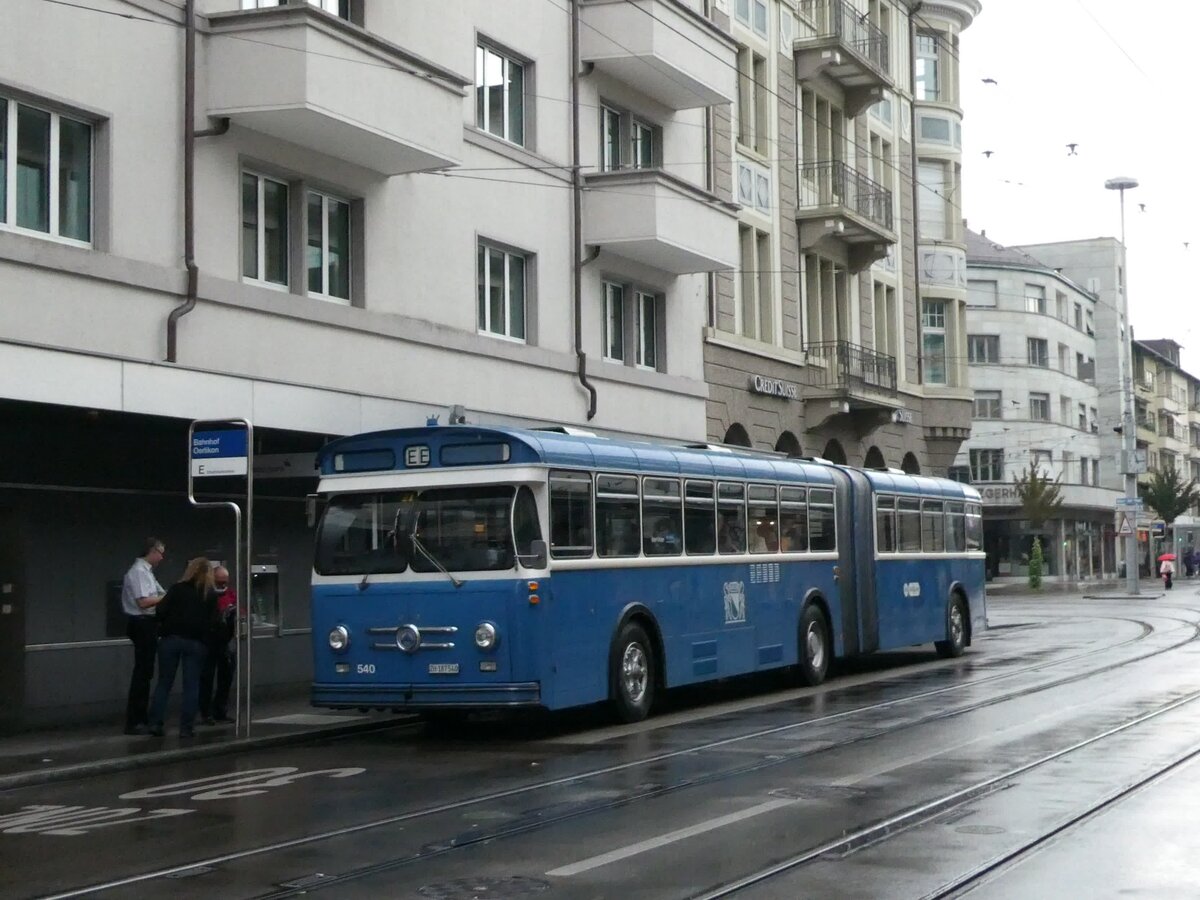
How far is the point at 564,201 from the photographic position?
997 inches

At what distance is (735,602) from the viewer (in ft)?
63.9

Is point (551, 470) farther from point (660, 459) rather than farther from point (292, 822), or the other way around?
point (292, 822)

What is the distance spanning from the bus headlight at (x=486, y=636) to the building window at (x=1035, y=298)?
220 ft

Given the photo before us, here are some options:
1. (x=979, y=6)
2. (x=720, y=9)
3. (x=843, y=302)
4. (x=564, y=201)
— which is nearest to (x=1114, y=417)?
(x=979, y=6)

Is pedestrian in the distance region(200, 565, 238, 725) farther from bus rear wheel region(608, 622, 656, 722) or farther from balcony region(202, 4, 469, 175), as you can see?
balcony region(202, 4, 469, 175)

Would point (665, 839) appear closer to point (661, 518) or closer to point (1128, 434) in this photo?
point (661, 518)

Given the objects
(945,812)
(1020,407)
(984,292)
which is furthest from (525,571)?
(1020,407)

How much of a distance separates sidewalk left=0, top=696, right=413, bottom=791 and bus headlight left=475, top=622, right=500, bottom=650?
88.3 inches

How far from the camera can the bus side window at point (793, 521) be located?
68.7 feet

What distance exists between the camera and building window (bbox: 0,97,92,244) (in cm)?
1591

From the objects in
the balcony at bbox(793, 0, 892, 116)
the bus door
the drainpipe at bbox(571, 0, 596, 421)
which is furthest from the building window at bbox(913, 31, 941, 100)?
the bus door

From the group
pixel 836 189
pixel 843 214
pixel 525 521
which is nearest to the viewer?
pixel 525 521

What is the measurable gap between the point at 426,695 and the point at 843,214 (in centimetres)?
2115

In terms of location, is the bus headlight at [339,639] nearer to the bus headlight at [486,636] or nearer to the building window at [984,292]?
the bus headlight at [486,636]
